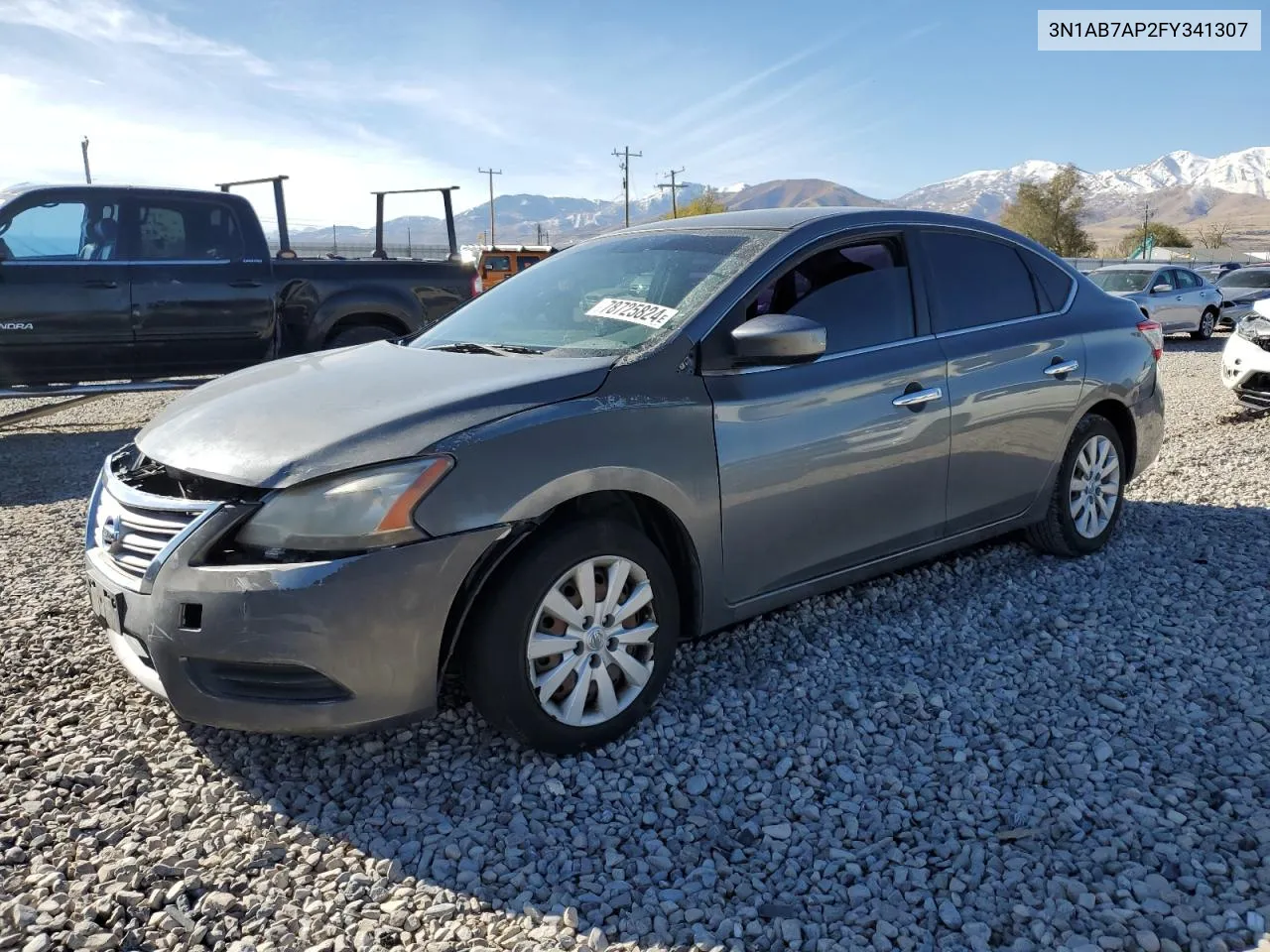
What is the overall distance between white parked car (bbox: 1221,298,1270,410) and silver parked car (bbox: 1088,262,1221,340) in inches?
370

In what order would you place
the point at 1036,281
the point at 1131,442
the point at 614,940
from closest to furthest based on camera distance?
1. the point at 614,940
2. the point at 1036,281
3. the point at 1131,442

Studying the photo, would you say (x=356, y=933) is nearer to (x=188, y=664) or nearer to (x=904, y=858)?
(x=188, y=664)

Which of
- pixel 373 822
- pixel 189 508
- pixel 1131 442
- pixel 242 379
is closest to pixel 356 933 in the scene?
pixel 373 822

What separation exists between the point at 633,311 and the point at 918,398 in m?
1.19

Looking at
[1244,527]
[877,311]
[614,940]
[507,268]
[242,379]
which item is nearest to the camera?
[614,940]

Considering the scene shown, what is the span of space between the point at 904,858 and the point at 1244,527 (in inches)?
156

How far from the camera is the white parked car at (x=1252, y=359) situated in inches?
342

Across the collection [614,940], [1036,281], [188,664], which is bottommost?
[614,940]

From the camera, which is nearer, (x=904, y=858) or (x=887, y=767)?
(x=904, y=858)

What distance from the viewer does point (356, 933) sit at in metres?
2.30

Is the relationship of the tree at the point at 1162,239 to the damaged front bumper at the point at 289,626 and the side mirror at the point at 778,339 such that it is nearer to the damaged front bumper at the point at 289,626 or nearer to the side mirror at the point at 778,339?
the side mirror at the point at 778,339

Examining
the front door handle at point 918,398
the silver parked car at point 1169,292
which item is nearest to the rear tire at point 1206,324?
the silver parked car at point 1169,292

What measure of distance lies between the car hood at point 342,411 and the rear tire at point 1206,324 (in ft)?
63.2

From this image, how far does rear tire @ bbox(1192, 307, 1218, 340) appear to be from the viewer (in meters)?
18.8
